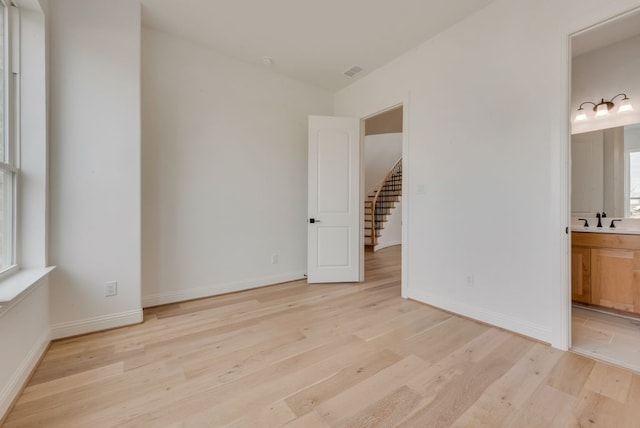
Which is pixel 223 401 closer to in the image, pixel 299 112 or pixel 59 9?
pixel 59 9

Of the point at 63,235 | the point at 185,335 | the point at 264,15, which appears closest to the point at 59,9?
the point at 264,15

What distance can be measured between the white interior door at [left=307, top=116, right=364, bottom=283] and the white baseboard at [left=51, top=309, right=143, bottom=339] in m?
1.96

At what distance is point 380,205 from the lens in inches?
293

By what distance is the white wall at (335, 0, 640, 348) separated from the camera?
196cm

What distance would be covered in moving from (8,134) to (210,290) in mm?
2080

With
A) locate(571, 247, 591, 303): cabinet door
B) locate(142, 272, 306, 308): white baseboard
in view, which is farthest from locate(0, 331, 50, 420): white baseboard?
locate(571, 247, 591, 303): cabinet door

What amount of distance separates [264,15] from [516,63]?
88.0 inches

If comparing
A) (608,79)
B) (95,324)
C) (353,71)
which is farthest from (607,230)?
(95,324)

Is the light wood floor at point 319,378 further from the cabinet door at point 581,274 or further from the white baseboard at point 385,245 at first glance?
the white baseboard at point 385,245

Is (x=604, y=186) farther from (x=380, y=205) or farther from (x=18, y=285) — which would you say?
(x=18, y=285)

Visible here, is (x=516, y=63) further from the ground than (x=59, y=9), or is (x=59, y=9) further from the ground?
(x=59, y=9)

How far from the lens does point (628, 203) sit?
2707mm

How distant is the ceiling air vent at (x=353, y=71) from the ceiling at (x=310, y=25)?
0.29 ft

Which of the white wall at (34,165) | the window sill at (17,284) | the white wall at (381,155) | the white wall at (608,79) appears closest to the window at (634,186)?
the white wall at (608,79)
